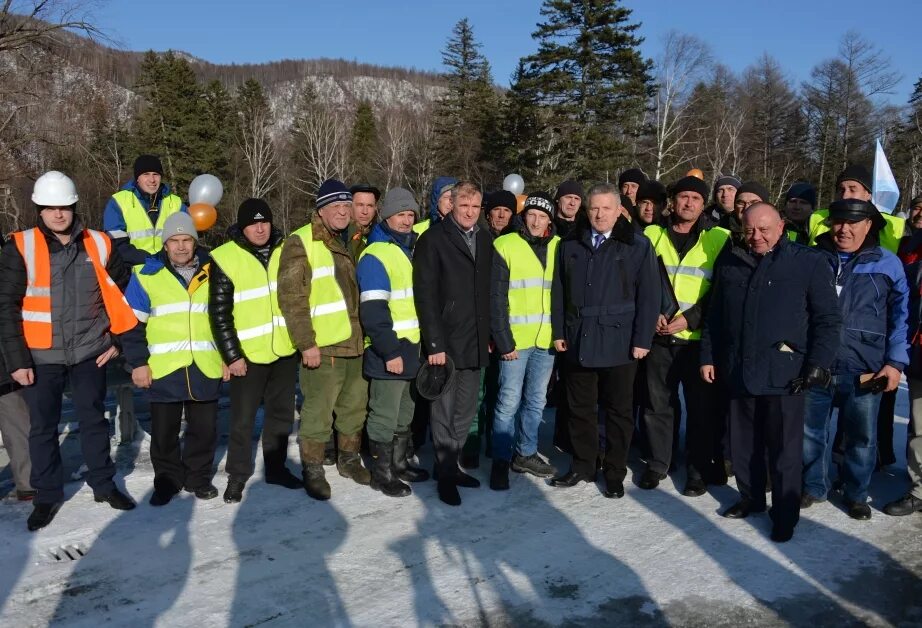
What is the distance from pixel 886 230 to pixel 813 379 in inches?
72.0

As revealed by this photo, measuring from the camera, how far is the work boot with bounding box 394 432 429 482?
16.6 ft

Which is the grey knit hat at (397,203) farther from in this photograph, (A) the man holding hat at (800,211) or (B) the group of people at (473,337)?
(A) the man holding hat at (800,211)

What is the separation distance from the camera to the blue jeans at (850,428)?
14.5ft

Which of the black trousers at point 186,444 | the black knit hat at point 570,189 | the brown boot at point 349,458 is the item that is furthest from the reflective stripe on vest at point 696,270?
the black trousers at point 186,444

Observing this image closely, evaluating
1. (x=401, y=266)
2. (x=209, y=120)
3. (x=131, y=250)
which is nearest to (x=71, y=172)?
(x=209, y=120)

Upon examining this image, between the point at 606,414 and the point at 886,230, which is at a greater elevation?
the point at 886,230

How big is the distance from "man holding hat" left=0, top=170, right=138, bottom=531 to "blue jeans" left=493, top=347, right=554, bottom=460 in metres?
2.55

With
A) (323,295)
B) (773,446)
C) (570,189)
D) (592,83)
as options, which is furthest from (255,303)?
(592,83)

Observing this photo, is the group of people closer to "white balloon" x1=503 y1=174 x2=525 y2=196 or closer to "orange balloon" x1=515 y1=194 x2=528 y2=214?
"orange balloon" x1=515 y1=194 x2=528 y2=214

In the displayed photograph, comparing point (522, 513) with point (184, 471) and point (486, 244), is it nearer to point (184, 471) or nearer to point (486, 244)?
point (486, 244)

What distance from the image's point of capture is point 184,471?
4770 mm

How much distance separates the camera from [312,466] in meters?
4.80

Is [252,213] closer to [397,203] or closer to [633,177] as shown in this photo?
[397,203]

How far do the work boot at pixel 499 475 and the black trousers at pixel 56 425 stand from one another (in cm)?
259
